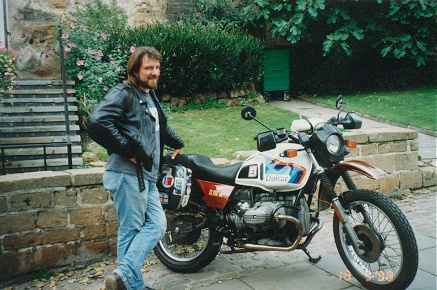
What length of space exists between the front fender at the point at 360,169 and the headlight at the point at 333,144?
5.0 inches

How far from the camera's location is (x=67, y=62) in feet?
31.4

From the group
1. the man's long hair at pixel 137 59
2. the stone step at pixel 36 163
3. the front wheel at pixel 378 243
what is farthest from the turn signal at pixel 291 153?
A: the stone step at pixel 36 163

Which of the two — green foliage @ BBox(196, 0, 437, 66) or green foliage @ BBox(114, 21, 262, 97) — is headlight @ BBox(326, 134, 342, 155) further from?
green foliage @ BBox(196, 0, 437, 66)

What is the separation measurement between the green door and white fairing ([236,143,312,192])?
27.6 feet

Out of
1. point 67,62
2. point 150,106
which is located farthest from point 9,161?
point 150,106

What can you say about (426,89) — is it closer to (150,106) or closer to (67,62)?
(67,62)

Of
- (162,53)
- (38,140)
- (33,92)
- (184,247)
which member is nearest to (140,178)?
(184,247)

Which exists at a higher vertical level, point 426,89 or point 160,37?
point 160,37

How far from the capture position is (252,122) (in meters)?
9.35

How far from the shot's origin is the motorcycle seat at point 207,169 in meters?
4.06

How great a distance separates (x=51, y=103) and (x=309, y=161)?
6633 mm

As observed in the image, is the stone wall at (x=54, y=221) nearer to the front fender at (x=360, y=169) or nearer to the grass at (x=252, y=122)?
the front fender at (x=360, y=169)

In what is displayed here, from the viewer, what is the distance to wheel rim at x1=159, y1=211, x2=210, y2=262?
424 centimetres

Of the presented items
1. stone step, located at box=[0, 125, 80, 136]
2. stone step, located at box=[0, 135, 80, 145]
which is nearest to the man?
stone step, located at box=[0, 135, 80, 145]
